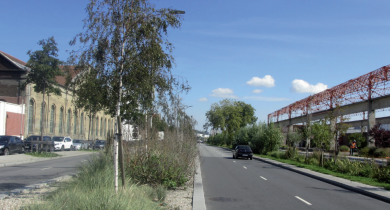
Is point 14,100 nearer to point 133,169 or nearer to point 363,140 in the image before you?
point 133,169

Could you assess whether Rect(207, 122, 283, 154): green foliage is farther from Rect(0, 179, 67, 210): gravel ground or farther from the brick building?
Rect(0, 179, 67, 210): gravel ground

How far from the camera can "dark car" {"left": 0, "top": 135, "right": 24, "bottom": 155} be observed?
1045 inches

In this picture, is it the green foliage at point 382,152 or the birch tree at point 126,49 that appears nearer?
the birch tree at point 126,49

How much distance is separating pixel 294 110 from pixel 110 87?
5533cm

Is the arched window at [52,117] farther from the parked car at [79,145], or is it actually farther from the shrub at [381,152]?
the shrub at [381,152]

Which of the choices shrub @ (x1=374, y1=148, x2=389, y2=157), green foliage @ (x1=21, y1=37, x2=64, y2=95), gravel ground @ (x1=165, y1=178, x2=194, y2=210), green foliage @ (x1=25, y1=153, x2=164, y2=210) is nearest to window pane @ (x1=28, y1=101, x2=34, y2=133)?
green foliage @ (x1=21, y1=37, x2=64, y2=95)

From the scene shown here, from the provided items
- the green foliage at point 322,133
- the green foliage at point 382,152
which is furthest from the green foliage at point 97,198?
the green foliage at point 382,152

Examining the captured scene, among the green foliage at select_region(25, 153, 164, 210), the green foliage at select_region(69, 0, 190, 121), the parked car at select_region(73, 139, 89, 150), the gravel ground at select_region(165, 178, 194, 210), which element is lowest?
the parked car at select_region(73, 139, 89, 150)

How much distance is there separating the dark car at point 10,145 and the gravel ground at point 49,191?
62.3 ft

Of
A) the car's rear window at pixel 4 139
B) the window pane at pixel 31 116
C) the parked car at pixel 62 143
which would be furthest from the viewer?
the window pane at pixel 31 116

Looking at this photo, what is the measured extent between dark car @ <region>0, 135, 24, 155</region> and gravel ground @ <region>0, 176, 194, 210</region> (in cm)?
1898

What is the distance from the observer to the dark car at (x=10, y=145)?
2653cm

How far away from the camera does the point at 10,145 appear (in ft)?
89.0

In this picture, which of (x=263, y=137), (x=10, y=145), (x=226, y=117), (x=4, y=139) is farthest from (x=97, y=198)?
(x=226, y=117)
